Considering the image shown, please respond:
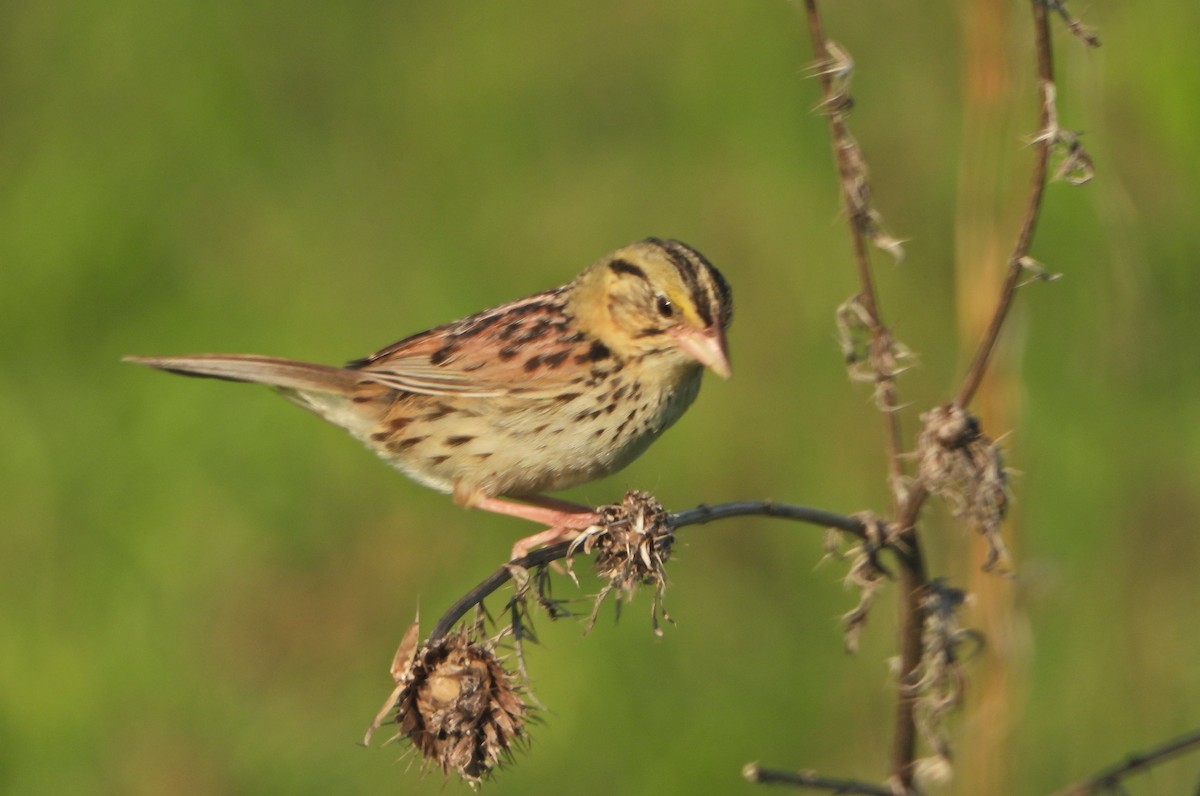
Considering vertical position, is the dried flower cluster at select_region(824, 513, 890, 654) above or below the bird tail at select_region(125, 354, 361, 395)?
below

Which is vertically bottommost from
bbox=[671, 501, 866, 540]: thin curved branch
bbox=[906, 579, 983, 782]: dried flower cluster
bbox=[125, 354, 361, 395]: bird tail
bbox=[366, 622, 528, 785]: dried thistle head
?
bbox=[366, 622, 528, 785]: dried thistle head

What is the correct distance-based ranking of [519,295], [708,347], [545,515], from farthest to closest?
[519,295] → [545,515] → [708,347]

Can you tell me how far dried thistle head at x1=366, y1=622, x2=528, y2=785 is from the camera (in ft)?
11.2

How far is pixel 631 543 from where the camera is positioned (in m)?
3.65

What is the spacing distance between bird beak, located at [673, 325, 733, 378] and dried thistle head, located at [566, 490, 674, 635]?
728 mm

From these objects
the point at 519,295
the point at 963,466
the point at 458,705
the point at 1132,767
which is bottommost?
the point at 458,705

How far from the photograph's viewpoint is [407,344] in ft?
16.7

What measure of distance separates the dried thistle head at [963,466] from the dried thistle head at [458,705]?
915mm

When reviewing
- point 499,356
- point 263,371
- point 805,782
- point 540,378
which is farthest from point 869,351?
point 263,371

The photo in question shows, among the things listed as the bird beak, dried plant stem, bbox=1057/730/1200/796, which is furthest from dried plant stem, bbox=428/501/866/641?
the bird beak

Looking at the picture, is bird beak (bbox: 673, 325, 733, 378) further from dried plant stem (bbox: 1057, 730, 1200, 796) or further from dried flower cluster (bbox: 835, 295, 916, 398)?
dried plant stem (bbox: 1057, 730, 1200, 796)

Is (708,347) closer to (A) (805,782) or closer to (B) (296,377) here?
(B) (296,377)

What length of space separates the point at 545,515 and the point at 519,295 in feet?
9.15

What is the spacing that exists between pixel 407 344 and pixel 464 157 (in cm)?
335
